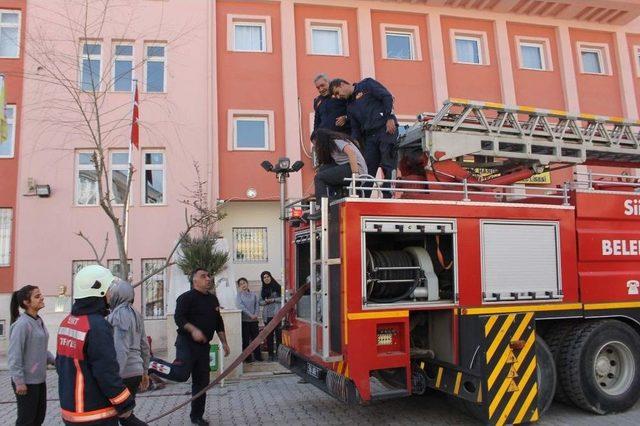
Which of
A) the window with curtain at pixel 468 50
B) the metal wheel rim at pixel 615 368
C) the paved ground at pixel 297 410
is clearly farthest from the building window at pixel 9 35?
the metal wheel rim at pixel 615 368

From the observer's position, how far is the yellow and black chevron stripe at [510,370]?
202 inches

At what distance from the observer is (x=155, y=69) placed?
14.7 metres

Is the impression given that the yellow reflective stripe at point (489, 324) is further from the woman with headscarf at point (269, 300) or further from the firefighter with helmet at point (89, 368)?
the woman with headscarf at point (269, 300)

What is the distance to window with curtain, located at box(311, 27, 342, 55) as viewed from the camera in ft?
51.1

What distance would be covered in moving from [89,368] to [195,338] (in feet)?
7.54

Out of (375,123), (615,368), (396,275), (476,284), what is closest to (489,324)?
(476,284)

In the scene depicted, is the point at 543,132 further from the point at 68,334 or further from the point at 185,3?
the point at 185,3

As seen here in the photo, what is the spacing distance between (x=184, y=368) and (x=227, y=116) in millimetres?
9905

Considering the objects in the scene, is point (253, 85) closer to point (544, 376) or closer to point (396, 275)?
point (396, 275)

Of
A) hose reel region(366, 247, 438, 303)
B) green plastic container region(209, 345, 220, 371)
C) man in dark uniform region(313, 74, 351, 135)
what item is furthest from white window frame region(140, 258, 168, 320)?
hose reel region(366, 247, 438, 303)

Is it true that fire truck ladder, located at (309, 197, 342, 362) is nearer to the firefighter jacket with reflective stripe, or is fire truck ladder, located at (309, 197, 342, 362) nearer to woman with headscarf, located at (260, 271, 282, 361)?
the firefighter jacket with reflective stripe

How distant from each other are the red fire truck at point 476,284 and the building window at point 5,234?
10124mm

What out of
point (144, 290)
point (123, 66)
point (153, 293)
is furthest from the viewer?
point (123, 66)

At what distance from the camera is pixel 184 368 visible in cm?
570
